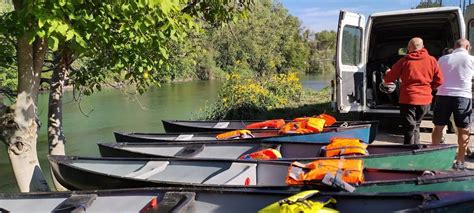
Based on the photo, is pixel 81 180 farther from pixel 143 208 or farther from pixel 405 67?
pixel 405 67

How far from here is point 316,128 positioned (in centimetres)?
688

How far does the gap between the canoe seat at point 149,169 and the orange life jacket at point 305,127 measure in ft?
6.96

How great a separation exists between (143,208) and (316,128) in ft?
11.9

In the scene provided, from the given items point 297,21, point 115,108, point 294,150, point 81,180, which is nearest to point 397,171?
point 294,150

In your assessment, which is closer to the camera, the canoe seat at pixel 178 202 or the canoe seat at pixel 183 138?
the canoe seat at pixel 178 202

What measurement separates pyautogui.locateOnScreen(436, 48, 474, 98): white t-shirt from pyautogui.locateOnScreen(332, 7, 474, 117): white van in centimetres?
218

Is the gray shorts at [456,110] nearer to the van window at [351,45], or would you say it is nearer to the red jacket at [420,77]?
the red jacket at [420,77]

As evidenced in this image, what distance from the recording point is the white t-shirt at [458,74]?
5770 mm

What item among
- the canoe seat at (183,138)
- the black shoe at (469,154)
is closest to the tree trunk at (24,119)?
the canoe seat at (183,138)

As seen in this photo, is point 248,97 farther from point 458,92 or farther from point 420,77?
point 458,92

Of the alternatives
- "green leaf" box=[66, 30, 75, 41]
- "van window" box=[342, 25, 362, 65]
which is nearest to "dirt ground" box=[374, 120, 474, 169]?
"van window" box=[342, 25, 362, 65]

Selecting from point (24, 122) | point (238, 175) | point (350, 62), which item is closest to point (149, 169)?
point (238, 175)

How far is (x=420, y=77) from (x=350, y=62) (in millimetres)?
2722

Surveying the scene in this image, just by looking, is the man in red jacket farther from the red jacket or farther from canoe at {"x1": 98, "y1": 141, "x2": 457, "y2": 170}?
canoe at {"x1": 98, "y1": 141, "x2": 457, "y2": 170}
